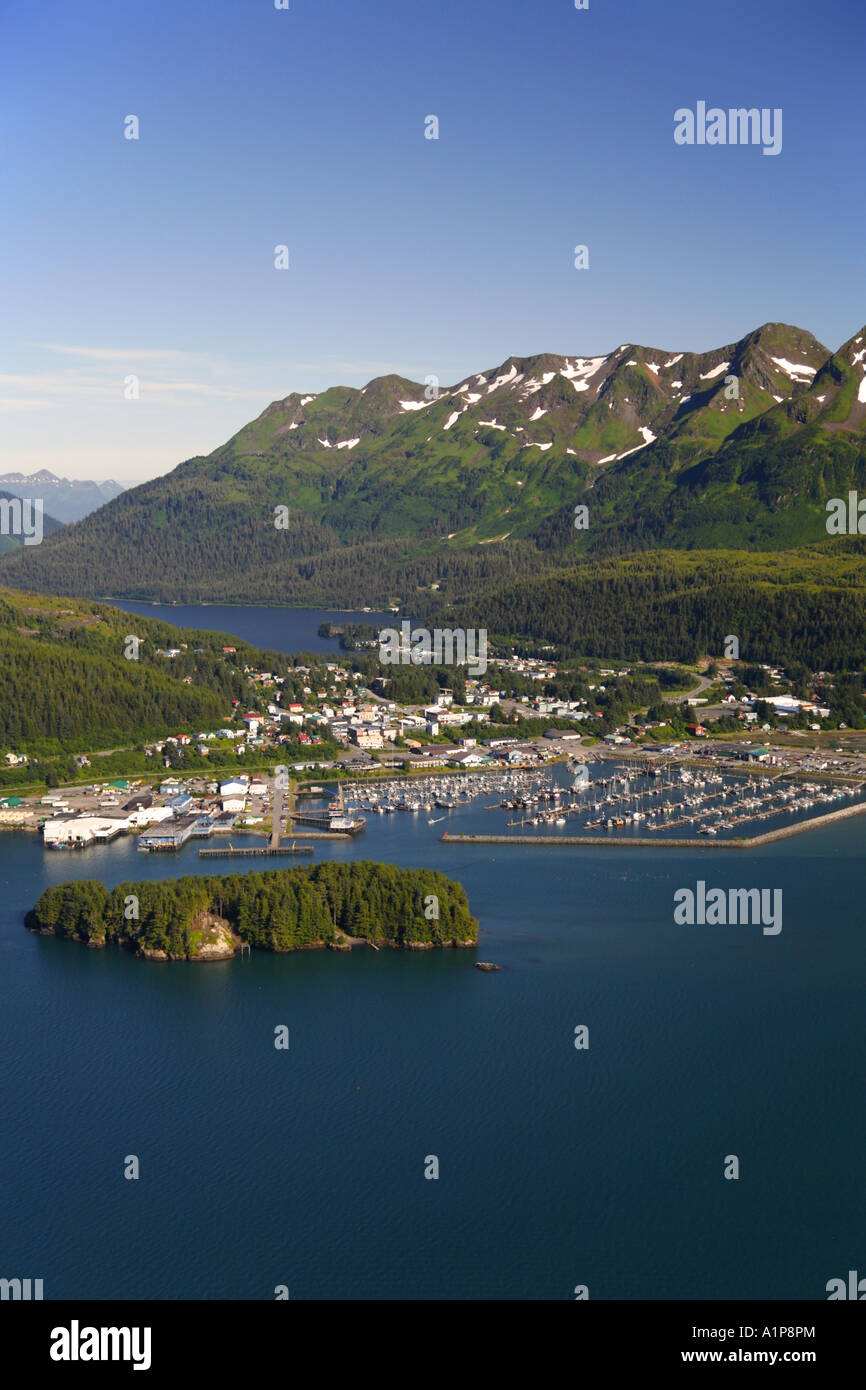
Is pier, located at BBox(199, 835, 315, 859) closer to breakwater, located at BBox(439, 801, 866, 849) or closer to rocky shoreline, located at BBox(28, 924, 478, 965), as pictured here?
breakwater, located at BBox(439, 801, 866, 849)

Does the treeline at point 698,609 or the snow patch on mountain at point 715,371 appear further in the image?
the snow patch on mountain at point 715,371

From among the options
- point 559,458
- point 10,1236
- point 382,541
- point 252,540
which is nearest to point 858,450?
point 559,458

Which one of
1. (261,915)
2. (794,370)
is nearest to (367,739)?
(261,915)

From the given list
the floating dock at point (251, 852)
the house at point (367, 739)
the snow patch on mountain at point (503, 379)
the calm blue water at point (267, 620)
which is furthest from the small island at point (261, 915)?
the snow patch on mountain at point (503, 379)

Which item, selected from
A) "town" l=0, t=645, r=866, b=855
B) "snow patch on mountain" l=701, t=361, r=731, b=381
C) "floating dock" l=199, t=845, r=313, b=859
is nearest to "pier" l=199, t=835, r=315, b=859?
"floating dock" l=199, t=845, r=313, b=859

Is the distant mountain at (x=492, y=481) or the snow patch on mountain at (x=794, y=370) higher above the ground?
the snow patch on mountain at (x=794, y=370)

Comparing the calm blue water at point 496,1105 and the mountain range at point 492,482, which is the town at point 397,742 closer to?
the calm blue water at point 496,1105

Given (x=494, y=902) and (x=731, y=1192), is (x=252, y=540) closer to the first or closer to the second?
(x=494, y=902)
